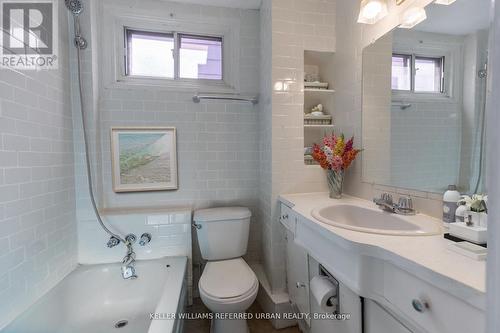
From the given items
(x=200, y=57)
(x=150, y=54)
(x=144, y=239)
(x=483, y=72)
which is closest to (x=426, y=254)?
(x=483, y=72)

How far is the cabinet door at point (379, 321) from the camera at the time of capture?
2.59ft

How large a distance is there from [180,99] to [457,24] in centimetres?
183

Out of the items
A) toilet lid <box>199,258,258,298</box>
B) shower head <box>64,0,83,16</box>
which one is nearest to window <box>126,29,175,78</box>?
shower head <box>64,0,83,16</box>

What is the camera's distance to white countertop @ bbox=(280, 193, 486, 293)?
0.60m

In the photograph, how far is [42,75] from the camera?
1.48m

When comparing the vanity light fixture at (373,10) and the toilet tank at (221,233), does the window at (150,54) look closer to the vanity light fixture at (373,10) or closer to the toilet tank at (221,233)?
the toilet tank at (221,233)

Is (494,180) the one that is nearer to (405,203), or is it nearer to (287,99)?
(405,203)

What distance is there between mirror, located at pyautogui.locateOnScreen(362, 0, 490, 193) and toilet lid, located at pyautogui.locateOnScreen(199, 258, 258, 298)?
3.47ft

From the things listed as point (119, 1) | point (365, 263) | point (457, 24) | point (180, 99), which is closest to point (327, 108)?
point (457, 24)

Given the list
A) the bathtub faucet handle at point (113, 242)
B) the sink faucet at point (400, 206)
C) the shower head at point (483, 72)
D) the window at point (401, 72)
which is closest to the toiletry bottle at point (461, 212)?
the sink faucet at point (400, 206)

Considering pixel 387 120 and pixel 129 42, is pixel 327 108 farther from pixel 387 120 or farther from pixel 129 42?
pixel 129 42

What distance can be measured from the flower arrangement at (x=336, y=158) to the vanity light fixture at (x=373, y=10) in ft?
2.46

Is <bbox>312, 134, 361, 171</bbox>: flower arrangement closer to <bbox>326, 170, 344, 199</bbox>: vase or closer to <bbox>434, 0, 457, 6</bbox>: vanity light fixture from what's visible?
<bbox>326, 170, 344, 199</bbox>: vase

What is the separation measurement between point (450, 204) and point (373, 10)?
1177 mm
